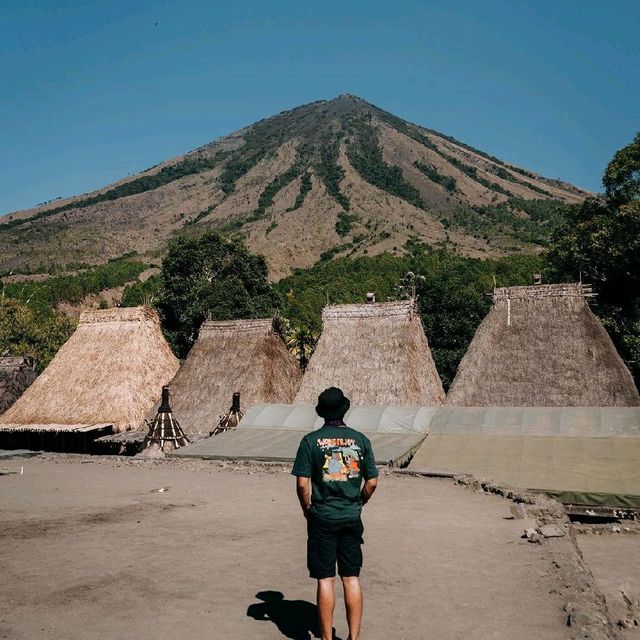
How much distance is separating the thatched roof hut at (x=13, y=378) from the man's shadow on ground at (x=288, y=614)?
2624 centimetres

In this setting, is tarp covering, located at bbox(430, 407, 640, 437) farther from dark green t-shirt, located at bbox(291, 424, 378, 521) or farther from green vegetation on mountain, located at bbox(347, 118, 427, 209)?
green vegetation on mountain, located at bbox(347, 118, 427, 209)

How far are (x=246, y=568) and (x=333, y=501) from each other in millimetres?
2910

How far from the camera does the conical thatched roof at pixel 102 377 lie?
24.3m

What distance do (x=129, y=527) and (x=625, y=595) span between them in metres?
6.70

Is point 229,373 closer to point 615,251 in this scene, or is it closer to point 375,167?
point 615,251

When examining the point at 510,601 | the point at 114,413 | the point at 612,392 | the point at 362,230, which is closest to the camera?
the point at 510,601

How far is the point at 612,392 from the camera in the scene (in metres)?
19.6

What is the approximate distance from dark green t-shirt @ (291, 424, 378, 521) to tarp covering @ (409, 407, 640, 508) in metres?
8.32

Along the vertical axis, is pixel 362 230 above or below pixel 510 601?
above

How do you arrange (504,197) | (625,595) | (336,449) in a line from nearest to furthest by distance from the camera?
(336,449) < (625,595) < (504,197)

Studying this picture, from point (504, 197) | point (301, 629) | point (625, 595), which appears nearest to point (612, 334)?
point (625, 595)

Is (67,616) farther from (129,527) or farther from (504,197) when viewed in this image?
(504,197)

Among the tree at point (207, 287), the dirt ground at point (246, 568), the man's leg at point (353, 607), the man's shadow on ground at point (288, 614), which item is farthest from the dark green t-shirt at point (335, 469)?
the tree at point (207, 287)

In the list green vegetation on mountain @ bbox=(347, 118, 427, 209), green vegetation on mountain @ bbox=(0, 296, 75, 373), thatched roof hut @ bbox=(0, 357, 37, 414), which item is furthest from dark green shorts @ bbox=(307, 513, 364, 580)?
green vegetation on mountain @ bbox=(347, 118, 427, 209)
